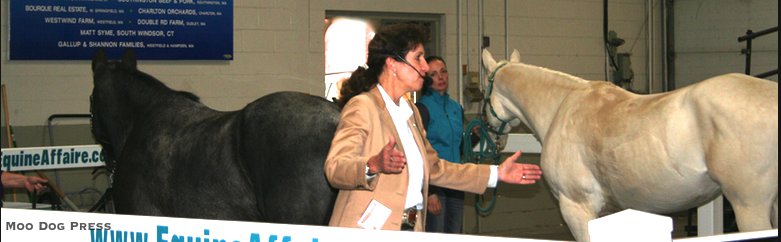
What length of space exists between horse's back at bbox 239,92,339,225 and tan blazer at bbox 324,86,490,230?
116 centimetres

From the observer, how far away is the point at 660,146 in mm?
4457

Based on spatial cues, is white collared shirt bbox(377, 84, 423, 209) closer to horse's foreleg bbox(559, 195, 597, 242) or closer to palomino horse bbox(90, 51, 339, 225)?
palomino horse bbox(90, 51, 339, 225)

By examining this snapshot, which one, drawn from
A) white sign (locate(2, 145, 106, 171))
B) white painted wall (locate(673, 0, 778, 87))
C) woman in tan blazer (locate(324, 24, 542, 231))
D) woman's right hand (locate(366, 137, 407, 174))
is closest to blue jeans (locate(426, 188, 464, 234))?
white sign (locate(2, 145, 106, 171))

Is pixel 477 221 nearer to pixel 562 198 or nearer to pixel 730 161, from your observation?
pixel 562 198

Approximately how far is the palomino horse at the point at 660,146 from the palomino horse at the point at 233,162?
53.5 inches

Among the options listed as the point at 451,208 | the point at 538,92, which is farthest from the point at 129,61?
the point at 538,92

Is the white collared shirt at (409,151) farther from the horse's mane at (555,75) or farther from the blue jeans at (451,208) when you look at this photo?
the horse's mane at (555,75)

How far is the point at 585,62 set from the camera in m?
9.19

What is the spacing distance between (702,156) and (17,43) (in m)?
4.68

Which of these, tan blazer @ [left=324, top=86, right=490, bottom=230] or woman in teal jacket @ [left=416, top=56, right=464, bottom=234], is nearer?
tan blazer @ [left=324, top=86, right=490, bottom=230]

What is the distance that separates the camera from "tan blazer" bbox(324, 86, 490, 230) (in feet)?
9.05

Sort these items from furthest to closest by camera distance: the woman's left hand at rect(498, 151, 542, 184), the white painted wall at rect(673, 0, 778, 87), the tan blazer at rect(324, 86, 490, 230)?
the white painted wall at rect(673, 0, 778, 87)
the woman's left hand at rect(498, 151, 542, 184)
the tan blazer at rect(324, 86, 490, 230)

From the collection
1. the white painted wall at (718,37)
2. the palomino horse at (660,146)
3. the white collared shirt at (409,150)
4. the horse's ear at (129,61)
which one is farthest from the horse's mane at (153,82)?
the white painted wall at (718,37)

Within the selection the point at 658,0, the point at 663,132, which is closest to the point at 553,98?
the point at 663,132
